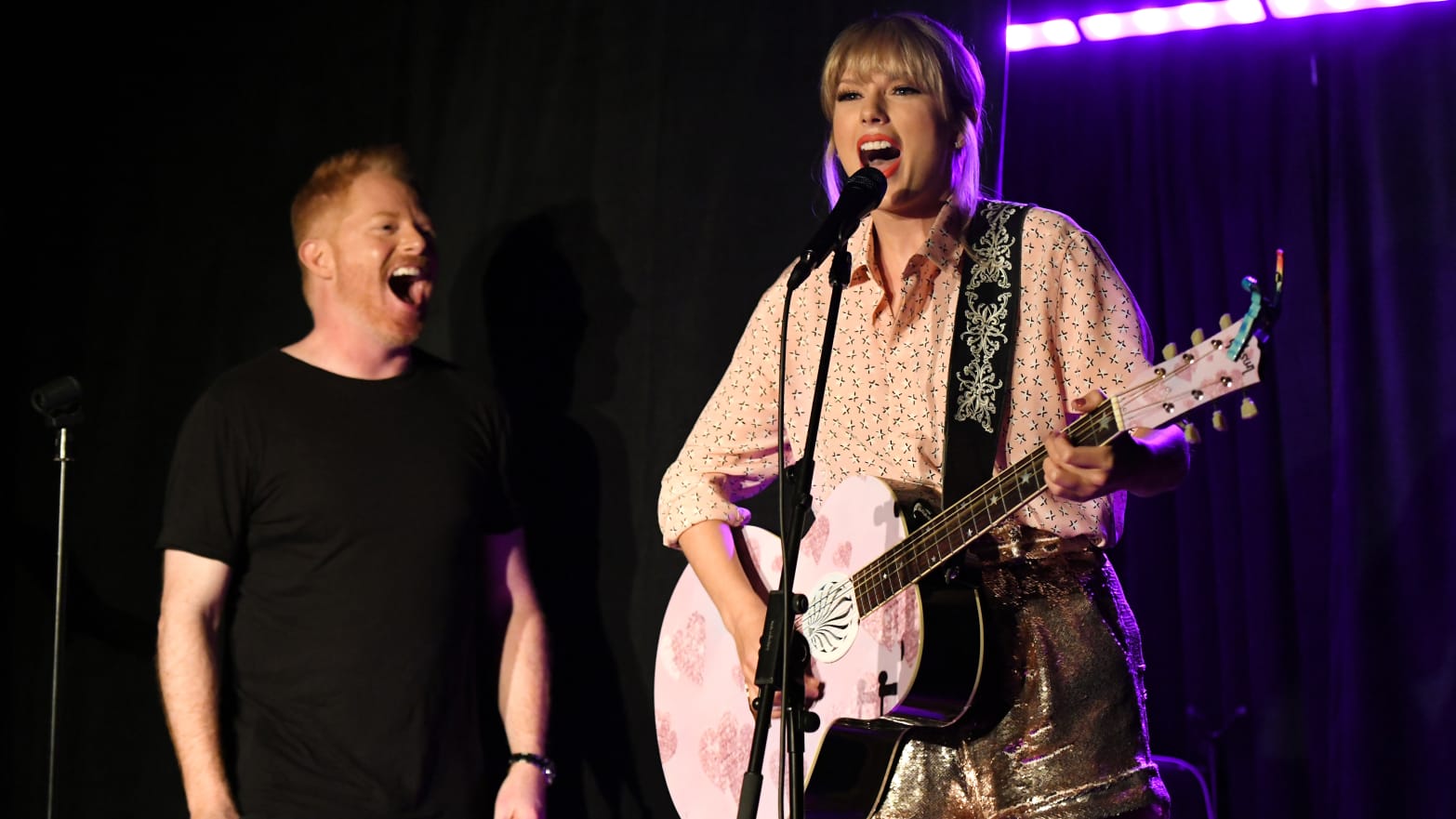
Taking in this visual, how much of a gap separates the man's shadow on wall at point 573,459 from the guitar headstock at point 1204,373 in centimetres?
183

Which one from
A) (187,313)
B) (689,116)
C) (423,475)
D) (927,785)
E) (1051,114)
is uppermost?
(1051,114)

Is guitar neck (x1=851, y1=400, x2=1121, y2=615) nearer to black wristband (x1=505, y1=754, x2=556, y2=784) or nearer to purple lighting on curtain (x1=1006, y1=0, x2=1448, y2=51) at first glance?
black wristband (x1=505, y1=754, x2=556, y2=784)

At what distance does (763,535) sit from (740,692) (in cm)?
34

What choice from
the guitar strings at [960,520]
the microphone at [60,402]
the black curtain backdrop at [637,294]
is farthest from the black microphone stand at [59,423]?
the guitar strings at [960,520]

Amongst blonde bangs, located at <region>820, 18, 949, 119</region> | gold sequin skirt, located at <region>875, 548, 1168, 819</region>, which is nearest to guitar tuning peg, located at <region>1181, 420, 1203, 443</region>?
gold sequin skirt, located at <region>875, 548, 1168, 819</region>

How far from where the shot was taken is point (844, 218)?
2.04 metres

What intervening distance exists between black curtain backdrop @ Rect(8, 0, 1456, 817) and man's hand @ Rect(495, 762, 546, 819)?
0.50 metres

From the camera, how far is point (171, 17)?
12.6ft

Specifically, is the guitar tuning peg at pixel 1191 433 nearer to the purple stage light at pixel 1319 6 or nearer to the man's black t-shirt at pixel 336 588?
the man's black t-shirt at pixel 336 588

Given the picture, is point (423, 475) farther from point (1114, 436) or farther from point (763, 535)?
point (1114, 436)

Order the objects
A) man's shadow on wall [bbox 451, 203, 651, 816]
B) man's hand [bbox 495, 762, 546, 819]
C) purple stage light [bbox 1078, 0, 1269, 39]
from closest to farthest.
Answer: man's hand [bbox 495, 762, 546, 819]
man's shadow on wall [bbox 451, 203, 651, 816]
purple stage light [bbox 1078, 0, 1269, 39]

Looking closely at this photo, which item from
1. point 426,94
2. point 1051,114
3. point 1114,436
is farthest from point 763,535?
point 1051,114

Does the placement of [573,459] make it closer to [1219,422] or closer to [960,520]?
[960,520]

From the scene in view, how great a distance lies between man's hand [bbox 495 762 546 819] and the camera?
9.23ft
